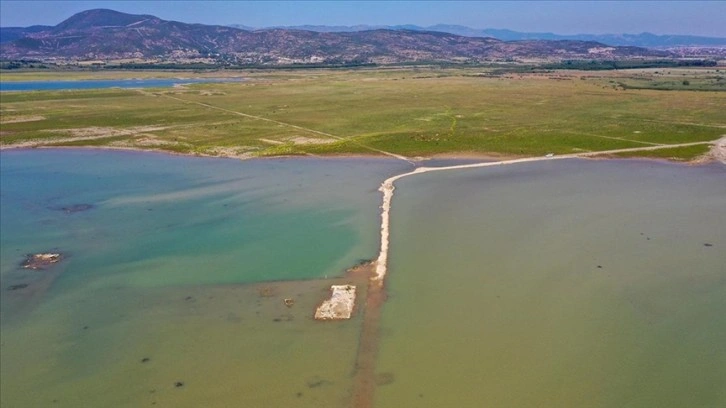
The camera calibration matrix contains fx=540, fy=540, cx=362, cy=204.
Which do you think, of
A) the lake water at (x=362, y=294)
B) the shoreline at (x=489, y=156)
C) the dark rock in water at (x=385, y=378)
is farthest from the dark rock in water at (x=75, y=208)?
the dark rock in water at (x=385, y=378)

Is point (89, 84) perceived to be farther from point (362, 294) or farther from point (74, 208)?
point (362, 294)

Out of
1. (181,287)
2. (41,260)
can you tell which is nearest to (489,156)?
(181,287)

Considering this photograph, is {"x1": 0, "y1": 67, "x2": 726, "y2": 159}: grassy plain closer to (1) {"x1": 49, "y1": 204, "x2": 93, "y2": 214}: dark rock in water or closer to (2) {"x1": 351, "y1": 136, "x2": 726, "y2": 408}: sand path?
(1) {"x1": 49, "y1": 204, "x2": 93, "y2": 214}: dark rock in water

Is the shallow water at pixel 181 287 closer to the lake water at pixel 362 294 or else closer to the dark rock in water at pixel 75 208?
the lake water at pixel 362 294

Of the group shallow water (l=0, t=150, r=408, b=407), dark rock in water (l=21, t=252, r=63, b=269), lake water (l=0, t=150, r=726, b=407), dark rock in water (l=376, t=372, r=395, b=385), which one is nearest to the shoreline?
shallow water (l=0, t=150, r=408, b=407)

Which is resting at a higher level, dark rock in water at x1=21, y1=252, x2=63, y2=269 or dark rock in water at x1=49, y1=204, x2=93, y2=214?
dark rock in water at x1=49, y1=204, x2=93, y2=214

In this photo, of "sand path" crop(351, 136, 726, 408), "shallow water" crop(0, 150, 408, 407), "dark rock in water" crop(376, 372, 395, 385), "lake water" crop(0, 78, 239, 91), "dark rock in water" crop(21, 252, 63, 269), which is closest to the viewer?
"sand path" crop(351, 136, 726, 408)
